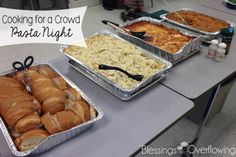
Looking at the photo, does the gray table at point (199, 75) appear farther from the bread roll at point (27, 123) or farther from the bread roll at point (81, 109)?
the bread roll at point (27, 123)

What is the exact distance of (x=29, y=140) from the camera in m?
0.71

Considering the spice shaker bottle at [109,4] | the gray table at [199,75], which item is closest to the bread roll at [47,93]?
the gray table at [199,75]

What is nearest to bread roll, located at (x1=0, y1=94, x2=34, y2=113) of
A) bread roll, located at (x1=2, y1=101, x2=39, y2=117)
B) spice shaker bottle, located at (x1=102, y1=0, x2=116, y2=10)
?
bread roll, located at (x1=2, y1=101, x2=39, y2=117)

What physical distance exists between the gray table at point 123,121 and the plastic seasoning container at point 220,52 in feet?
1.22

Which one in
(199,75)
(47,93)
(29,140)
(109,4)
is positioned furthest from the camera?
(109,4)

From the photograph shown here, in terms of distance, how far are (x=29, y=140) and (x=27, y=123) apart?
5cm

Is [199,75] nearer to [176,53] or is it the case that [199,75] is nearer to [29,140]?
[176,53]

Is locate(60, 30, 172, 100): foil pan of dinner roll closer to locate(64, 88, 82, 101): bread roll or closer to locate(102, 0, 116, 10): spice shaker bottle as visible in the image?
locate(64, 88, 82, 101): bread roll

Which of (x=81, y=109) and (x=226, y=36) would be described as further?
(x=226, y=36)

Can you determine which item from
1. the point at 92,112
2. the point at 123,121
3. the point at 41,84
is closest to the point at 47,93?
the point at 41,84

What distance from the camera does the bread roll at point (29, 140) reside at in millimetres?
707

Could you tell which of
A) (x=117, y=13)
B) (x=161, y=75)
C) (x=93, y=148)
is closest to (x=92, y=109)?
(x=93, y=148)

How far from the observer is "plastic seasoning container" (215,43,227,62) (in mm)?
1173

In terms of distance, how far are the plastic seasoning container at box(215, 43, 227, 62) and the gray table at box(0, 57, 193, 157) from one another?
0.37 meters
